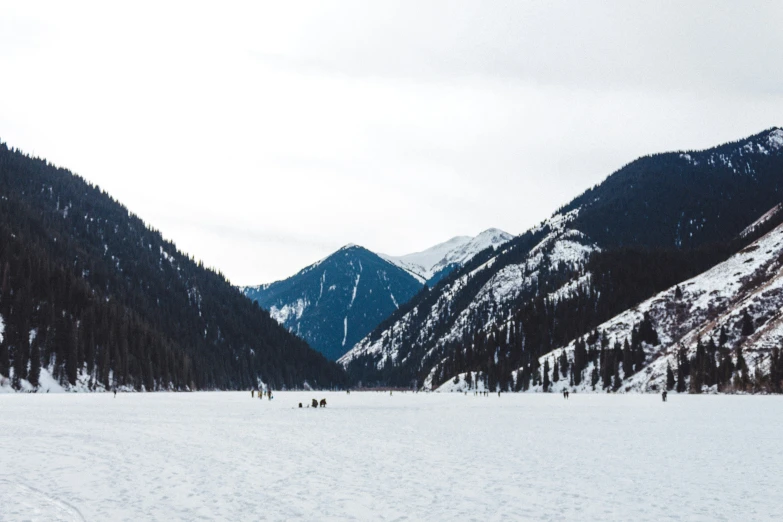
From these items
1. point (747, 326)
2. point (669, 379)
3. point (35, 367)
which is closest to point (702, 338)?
point (747, 326)

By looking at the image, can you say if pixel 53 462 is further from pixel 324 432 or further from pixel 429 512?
pixel 324 432

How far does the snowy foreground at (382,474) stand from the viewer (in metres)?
19.0

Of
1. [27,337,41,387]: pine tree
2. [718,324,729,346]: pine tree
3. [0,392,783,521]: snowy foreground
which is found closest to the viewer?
[0,392,783,521]: snowy foreground

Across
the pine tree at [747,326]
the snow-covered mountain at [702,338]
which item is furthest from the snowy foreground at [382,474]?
the pine tree at [747,326]

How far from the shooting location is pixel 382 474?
26.0 m

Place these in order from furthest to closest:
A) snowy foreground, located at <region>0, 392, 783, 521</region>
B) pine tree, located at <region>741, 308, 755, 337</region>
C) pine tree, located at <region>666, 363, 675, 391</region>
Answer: pine tree, located at <region>741, 308, 755, 337</region> < pine tree, located at <region>666, 363, 675, 391</region> < snowy foreground, located at <region>0, 392, 783, 521</region>

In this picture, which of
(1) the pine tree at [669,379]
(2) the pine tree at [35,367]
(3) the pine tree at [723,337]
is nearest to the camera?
(2) the pine tree at [35,367]

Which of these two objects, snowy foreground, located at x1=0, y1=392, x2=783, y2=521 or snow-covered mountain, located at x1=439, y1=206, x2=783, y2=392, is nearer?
snowy foreground, located at x1=0, y1=392, x2=783, y2=521

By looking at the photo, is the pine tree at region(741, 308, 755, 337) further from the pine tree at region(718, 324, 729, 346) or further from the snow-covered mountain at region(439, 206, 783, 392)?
the pine tree at region(718, 324, 729, 346)

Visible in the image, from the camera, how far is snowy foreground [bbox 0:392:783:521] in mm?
18953

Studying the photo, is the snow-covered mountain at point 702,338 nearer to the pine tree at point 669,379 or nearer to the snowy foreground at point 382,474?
the pine tree at point 669,379

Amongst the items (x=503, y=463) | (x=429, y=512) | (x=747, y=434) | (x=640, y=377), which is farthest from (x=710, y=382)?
(x=429, y=512)

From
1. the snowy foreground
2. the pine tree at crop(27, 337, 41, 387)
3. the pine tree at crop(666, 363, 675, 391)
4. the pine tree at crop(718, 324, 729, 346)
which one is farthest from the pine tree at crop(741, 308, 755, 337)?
the pine tree at crop(27, 337, 41, 387)

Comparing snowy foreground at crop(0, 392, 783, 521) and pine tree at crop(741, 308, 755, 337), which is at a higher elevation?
pine tree at crop(741, 308, 755, 337)
